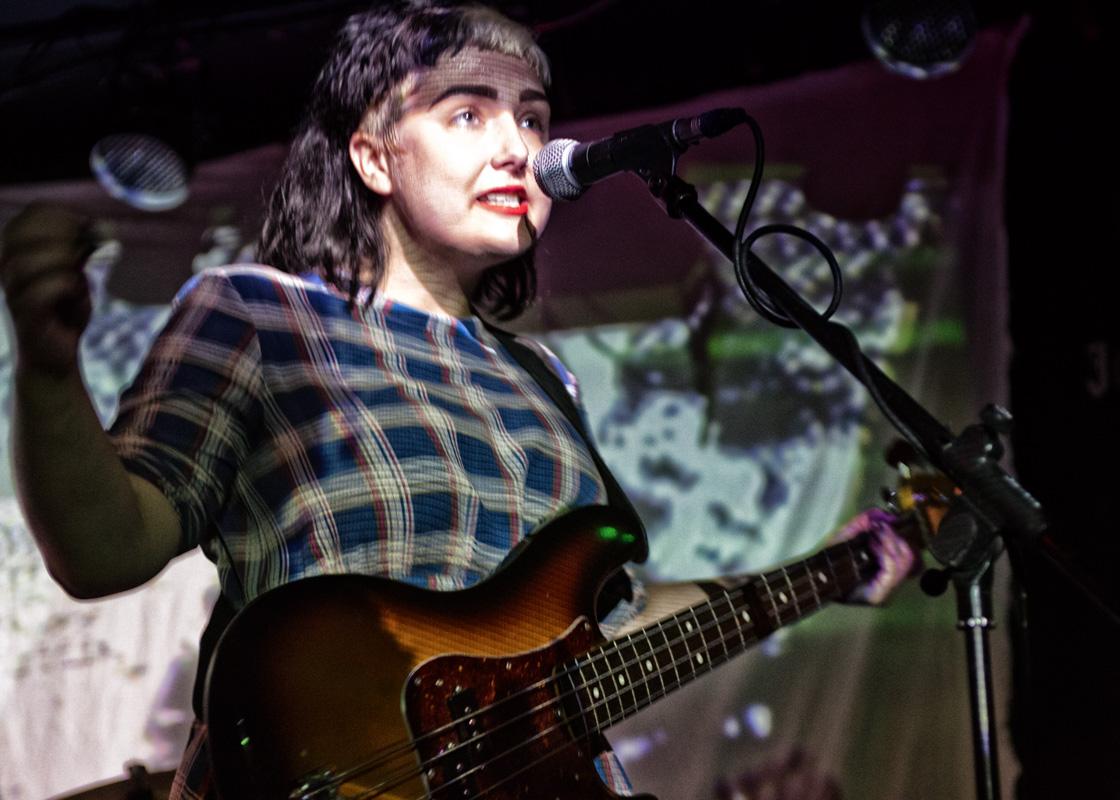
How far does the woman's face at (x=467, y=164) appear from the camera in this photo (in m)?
1.60

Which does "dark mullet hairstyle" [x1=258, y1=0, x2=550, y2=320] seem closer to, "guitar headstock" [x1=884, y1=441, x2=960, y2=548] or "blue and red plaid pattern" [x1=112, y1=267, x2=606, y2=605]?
"blue and red plaid pattern" [x1=112, y1=267, x2=606, y2=605]

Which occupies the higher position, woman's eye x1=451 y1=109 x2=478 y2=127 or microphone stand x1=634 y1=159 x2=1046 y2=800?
woman's eye x1=451 y1=109 x2=478 y2=127

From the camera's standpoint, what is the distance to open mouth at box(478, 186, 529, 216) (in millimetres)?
1615

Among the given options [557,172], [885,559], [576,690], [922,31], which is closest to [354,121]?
[557,172]

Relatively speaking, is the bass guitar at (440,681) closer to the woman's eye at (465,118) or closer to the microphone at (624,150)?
the microphone at (624,150)

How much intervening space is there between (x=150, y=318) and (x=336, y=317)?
175 centimetres

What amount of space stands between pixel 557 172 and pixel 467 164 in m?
0.25

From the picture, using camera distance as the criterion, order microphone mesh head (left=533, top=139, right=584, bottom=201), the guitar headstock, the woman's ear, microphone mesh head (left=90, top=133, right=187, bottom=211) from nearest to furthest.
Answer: microphone mesh head (left=533, top=139, right=584, bottom=201)
the woman's ear
the guitar headstock
microphone mesh head (left=90, top=133, right=187, bottom=211)

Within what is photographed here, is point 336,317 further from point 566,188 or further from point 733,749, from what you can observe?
point 733,749

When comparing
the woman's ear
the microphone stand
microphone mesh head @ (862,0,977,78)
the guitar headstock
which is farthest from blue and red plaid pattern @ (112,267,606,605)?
microphone mesh head @ (862,0,977,78)

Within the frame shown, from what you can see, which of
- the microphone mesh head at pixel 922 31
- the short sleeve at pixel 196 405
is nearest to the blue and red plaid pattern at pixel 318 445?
the short sleeve at pixel 196 405

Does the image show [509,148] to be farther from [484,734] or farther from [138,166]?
[138,166]

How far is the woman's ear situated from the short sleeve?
37cm

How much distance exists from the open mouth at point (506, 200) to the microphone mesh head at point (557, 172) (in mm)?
173
